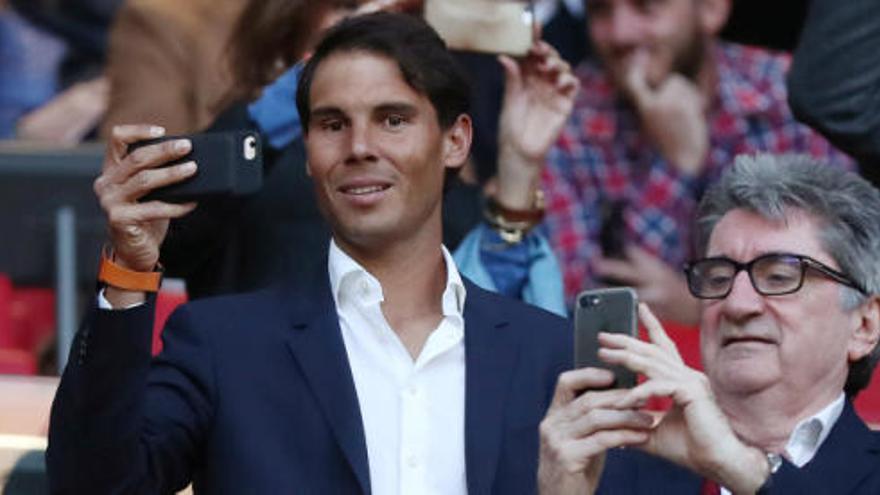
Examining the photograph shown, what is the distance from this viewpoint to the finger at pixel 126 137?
153 inches

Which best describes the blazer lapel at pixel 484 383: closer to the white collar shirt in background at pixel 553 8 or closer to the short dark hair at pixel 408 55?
the short dark hair at pixel 408 55

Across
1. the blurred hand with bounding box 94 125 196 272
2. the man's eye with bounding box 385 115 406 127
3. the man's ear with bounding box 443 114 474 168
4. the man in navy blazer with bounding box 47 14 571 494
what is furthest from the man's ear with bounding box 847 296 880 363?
the blurred hand with bounding box 94 125 196 272

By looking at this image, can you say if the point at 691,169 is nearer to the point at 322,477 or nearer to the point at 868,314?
the point at 868,314

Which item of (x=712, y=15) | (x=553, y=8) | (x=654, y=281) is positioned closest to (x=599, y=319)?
(x=654, y=281)

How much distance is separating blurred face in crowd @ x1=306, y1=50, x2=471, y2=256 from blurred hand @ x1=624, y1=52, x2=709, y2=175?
7.47ft

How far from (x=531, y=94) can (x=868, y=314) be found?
47.6 inches

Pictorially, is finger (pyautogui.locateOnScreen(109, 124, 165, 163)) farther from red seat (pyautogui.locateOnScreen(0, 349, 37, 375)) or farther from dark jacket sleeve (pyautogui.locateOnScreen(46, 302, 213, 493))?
red seat (pyautogui.locateOnScreen(0, 349, 37, 375))

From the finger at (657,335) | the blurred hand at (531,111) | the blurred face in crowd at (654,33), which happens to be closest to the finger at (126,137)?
the finger at (657,335)

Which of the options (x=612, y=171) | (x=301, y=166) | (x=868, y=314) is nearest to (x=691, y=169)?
(x=612, y=171)

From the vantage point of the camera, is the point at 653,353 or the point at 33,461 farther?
the point at 33,461

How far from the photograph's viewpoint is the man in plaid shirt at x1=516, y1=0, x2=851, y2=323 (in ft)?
21.4

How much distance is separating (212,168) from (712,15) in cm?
300

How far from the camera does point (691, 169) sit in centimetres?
659

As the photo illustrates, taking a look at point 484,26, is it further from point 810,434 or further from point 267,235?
point 810,434
